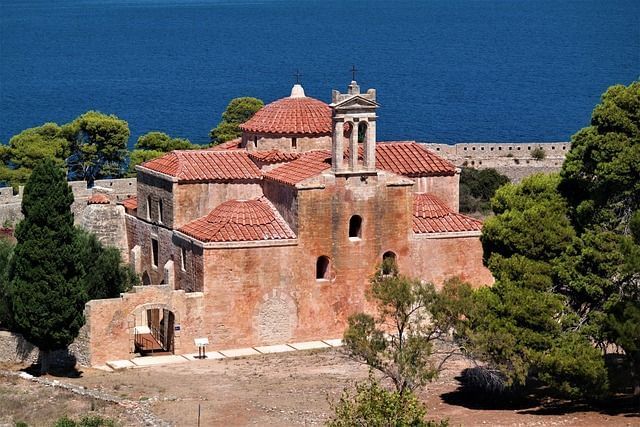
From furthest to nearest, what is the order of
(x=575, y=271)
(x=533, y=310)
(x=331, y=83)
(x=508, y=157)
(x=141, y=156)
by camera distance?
(x=331, y=83)
(x=508, y=157)
(x=141, y=156)
(x=575, y=271)
(x=533, y=310)

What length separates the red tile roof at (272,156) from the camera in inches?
1656

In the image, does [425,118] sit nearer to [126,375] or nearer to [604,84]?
Answer: [604,84]

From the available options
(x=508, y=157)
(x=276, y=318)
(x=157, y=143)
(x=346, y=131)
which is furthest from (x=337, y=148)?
(x=157, y=143)

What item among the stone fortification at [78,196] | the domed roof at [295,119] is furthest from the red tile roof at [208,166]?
the stone fortification at [78,196]

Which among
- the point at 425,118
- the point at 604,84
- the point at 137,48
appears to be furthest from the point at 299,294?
the point at 137,48

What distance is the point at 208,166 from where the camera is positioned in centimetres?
4203

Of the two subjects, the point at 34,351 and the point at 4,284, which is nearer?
the point at 34,351

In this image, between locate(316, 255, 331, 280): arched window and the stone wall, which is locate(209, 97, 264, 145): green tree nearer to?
locate(316, 255, 331, 280): arched window

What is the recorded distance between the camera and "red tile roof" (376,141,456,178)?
42.4m

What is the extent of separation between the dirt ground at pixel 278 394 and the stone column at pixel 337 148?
4.83m

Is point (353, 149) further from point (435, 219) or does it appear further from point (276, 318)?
point (276, 318)

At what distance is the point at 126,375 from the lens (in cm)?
3669

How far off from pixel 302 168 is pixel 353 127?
2095 mm

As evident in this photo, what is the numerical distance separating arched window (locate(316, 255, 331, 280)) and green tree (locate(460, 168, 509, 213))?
1855cm
